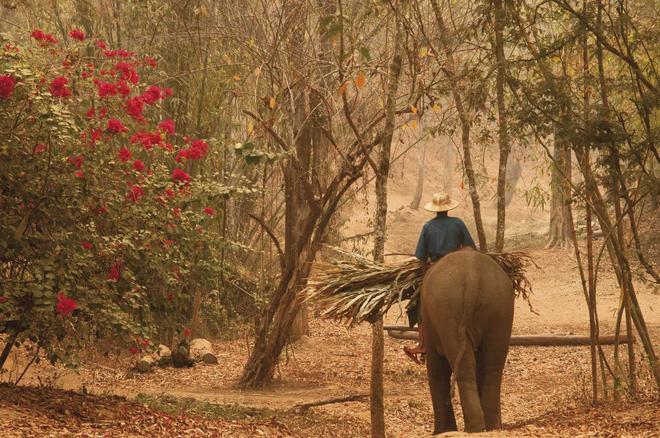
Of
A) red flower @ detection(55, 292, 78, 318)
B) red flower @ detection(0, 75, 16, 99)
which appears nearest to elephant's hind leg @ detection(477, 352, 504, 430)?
red flower @ detection(55, 292, 78, 318)

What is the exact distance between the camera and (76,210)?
7688 millimetres

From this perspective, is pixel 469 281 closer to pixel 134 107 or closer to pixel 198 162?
pixel 134 107

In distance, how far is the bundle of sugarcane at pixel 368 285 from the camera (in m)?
9.58

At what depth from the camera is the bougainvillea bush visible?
23.6ft

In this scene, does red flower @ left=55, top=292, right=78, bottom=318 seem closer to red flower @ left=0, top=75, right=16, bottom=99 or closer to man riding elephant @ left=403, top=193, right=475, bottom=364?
red flower @ left=0, top=75, right=16, bottom=99

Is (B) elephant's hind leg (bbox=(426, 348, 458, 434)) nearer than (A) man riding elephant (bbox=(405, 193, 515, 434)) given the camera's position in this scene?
No

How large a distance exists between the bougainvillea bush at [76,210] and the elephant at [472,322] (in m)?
2.31

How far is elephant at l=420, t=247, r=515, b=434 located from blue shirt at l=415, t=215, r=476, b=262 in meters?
0.64

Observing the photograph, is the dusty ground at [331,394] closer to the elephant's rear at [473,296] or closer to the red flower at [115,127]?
the elephant's rear at [473,296]

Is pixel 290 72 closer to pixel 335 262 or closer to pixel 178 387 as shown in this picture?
pixel 335 262

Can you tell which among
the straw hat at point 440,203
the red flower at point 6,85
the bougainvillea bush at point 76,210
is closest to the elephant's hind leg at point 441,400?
the straw hat at point 440,203

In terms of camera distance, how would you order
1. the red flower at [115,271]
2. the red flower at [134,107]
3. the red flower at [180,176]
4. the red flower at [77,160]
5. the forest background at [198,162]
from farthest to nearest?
the red flower at [180,176], the red flower at [134,107], the red flower at [115,271], the red flower at [77,160], the forest background at [198,162]

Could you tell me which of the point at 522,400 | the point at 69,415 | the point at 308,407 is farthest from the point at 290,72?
the point at 69,415

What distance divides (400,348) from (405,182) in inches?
1656
